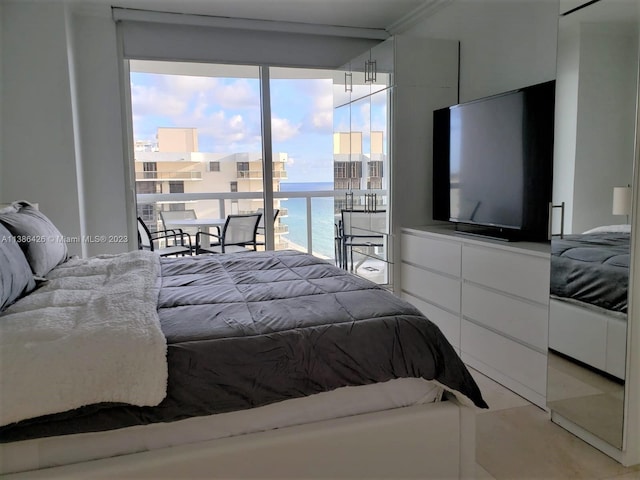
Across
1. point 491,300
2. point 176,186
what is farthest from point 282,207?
point 491,300

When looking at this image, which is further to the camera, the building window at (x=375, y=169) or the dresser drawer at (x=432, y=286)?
the building window at (x=375, y=169)

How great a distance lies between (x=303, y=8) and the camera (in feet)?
13.2

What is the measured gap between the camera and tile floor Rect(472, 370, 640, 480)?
1928 millimetres

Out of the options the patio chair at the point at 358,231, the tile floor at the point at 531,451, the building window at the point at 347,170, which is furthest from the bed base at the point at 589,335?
the building window at the point at 347,170

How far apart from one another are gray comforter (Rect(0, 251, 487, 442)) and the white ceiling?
284 cm

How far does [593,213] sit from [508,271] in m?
0.67

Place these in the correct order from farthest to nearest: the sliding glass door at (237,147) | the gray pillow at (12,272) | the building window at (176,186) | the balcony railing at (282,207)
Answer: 1. the building window at (176,186)
2. the balcony railing at (282,207)
3. the sliding glass door at (237,147)
4. the gray pillow at (12,272)

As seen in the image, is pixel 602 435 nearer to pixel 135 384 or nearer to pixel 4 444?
pixel 135 384

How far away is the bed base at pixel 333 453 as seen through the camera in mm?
1402

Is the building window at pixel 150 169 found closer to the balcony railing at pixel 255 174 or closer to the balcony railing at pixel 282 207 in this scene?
the balcony railing at pixel 282 207

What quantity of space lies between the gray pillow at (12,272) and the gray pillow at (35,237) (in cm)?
12

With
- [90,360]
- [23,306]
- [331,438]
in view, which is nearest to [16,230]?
[23,306]

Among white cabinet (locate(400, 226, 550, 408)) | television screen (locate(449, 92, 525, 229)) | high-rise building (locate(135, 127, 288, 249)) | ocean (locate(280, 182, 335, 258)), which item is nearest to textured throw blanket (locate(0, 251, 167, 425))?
white cabinet (locate(400, 226, 550, 408))

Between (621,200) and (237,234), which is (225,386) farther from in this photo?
(237,234)
